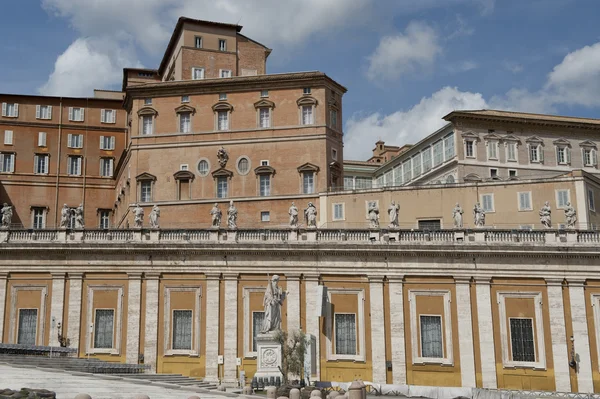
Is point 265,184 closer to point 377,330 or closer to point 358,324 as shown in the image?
point 358,324

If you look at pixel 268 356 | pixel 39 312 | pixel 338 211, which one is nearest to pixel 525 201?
pixel 338 211

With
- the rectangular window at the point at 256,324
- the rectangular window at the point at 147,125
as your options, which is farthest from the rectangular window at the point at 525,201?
the rectangular window at the point at 147,125

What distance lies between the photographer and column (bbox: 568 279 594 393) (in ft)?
138

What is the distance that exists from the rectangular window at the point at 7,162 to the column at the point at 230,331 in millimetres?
32172

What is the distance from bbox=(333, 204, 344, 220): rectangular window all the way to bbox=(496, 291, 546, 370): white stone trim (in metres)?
15.7

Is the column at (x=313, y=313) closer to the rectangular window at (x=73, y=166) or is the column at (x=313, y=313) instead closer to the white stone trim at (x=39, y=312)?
the white stone trim at (x=39, y=312)

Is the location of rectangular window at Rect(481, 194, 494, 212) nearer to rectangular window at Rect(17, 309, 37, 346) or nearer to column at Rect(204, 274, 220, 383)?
column at Rect(204, 274, 220, 383)

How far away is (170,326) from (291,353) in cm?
812

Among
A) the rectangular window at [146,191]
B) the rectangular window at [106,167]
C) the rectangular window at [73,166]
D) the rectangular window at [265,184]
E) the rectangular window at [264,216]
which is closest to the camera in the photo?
the rectangular window at [264,216]

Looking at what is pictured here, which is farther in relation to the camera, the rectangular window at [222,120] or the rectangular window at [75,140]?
the rectangular window at [75,140]

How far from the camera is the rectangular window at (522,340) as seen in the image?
42906 millimetres

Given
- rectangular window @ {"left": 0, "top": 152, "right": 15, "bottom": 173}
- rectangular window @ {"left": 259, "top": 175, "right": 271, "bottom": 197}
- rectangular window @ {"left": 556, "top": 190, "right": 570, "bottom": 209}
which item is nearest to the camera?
rectangular window @ {"left": 556, "top": 190, "right": 570, "bottom": 209}

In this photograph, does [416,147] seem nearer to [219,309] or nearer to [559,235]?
[559,235]

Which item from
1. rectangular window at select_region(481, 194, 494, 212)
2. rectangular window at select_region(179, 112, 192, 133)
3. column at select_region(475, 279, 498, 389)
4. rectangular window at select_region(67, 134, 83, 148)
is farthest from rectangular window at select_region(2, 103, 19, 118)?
column at select_region(475, 279, 498, 389)
